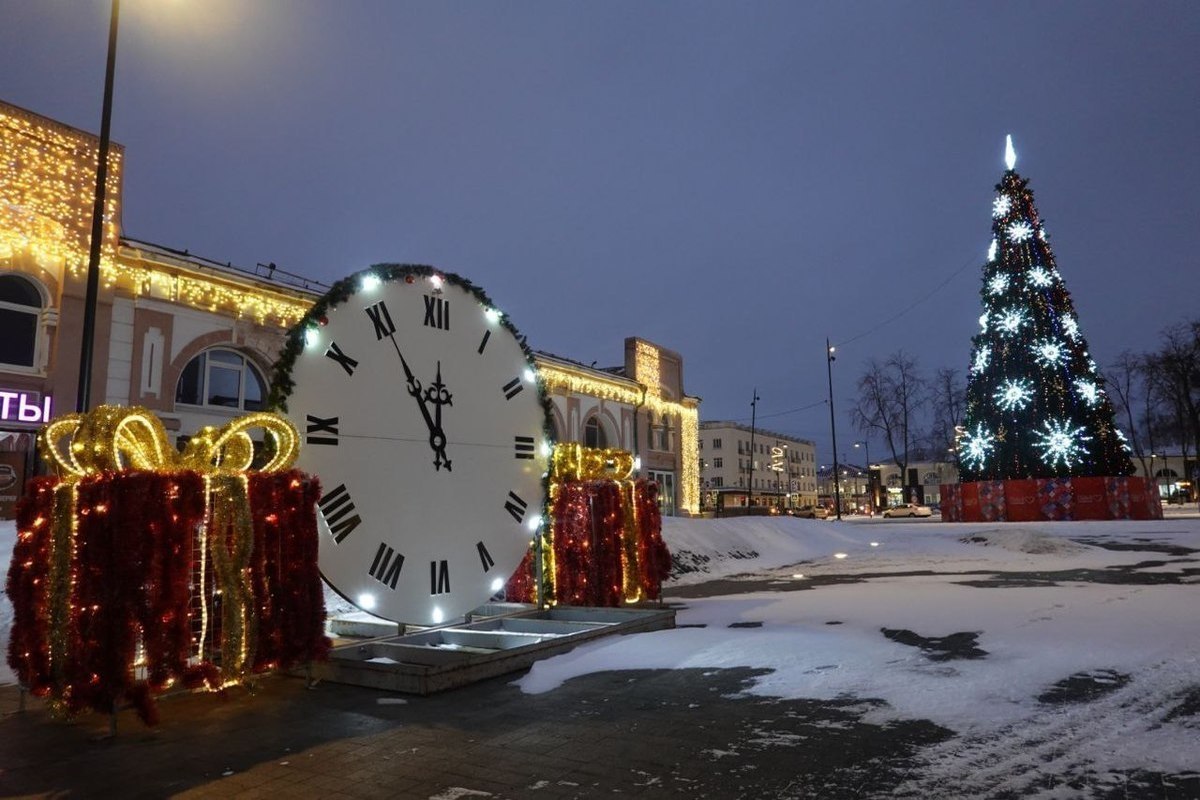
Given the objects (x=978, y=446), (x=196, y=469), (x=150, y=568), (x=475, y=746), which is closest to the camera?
(x=475, y=746)

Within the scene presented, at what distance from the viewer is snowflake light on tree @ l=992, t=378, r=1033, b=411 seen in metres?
33.5

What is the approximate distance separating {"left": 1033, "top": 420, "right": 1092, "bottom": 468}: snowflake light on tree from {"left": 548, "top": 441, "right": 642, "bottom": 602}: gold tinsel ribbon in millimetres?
29529

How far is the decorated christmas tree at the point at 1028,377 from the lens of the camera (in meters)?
33.2

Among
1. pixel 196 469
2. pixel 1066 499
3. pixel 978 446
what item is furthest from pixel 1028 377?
pixel 196 469

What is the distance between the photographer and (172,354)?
17.7 m

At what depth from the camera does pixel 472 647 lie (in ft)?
28.2

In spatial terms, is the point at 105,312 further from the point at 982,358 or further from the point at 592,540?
the point at 982,358

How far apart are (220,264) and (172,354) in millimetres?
2588

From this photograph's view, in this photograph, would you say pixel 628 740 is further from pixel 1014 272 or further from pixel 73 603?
pixel 1014 272

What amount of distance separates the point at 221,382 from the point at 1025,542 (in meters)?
22.4

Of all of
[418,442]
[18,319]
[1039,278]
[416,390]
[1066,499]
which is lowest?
[1066,499]

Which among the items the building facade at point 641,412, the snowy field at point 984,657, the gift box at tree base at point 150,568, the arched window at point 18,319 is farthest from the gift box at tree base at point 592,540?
the building facade at point 641,412

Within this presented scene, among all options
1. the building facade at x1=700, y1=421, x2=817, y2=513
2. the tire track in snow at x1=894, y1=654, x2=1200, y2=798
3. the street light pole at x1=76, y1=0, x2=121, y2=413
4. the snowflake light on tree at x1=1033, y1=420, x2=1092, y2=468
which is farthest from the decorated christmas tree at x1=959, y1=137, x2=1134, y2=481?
the building facade at x1=700, y1=421, x2=817, y2=513

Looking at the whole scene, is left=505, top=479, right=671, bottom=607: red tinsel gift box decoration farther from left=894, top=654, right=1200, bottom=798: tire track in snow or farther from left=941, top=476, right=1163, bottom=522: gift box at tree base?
left=941, top=476, right=1163, bottom=522: gift box at tree base
